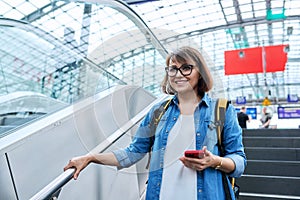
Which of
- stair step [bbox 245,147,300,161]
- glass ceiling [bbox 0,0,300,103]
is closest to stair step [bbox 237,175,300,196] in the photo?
stair step [bbox 245,147,300,161]

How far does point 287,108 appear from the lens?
14516 mm

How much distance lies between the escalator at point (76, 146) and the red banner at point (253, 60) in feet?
30.1

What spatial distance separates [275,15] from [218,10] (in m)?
6.02

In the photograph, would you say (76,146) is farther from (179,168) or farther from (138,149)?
(179,168)

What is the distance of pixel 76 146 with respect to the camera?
168 cm

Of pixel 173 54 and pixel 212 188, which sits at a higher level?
pixel 173 54

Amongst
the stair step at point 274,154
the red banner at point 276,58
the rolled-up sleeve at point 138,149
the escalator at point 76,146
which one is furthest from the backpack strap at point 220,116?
the red banner at point 276,58

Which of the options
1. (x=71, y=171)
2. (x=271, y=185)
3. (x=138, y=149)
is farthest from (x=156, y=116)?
(x=271, y=185)

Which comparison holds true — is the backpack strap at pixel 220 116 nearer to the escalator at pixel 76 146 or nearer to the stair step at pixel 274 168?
the escalator at pixel 76 146

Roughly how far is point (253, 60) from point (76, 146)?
1043cm

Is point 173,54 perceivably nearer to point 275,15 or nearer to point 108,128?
point 108,128

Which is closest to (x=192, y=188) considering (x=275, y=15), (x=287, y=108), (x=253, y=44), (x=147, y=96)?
(x=147, y=96)

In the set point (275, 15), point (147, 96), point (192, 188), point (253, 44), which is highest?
point (253, 44)

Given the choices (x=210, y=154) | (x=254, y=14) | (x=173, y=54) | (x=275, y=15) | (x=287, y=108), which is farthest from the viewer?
(x=254, y=14)
